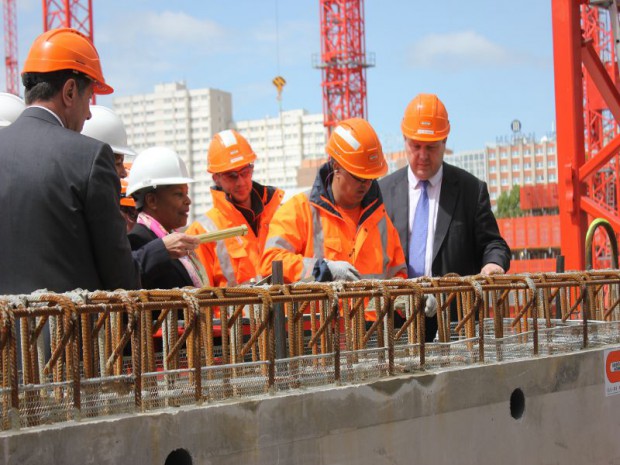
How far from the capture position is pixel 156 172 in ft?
19.2

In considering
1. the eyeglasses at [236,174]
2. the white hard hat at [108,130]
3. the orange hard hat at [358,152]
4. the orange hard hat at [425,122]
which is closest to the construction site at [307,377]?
the orange hard hat at [358,152]

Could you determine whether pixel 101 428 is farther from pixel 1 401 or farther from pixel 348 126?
pixel 348 126

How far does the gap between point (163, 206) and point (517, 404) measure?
2310 millimetres

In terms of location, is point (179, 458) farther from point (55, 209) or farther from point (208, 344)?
point (55, 209)

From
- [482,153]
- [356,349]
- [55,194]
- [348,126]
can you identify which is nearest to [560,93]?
[348,126]

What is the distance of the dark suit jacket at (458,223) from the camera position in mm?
6785

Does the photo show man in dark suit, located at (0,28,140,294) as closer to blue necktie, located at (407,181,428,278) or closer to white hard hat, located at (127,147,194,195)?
white hard hat, located at (127,147,194,195)

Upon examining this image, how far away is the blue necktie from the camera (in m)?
6.78

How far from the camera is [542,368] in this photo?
5.45m

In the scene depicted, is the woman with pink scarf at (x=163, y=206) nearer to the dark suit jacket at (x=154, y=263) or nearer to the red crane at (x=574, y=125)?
the dark suit jacket at (x=154, y=263)

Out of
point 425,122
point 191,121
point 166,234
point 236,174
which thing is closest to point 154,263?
point 166,234

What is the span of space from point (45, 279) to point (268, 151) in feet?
620

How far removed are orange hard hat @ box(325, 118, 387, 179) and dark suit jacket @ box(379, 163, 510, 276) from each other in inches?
33.2

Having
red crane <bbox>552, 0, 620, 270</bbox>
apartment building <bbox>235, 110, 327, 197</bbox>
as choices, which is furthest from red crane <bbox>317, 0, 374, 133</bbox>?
apartment building <bbox>235, 110, 327, 197</bbox>
